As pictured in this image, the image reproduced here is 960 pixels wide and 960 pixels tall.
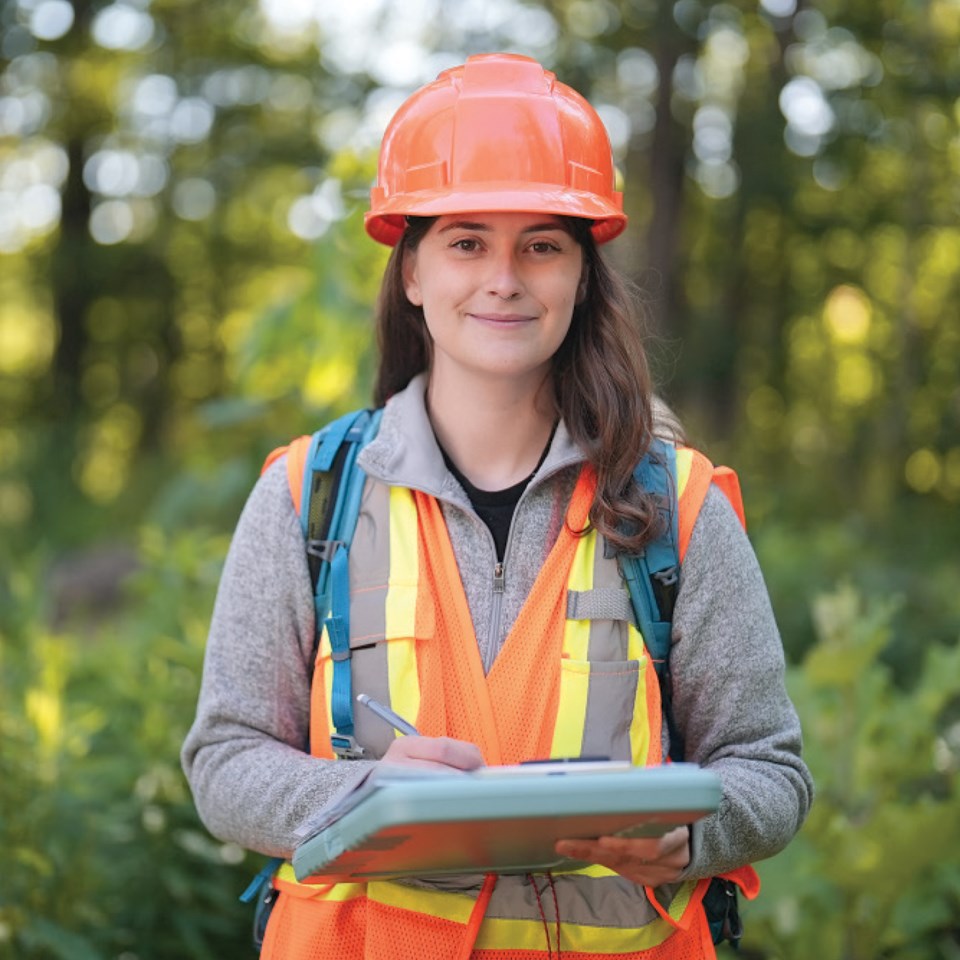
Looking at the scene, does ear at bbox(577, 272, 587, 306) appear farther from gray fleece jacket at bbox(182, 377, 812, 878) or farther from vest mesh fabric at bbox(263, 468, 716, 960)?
vest mesh fabric at bbox(263, 468, 716, 960)

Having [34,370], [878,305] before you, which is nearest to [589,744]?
[878,305]

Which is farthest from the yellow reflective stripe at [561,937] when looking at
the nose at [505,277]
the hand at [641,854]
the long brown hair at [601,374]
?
the nose at [505,277]

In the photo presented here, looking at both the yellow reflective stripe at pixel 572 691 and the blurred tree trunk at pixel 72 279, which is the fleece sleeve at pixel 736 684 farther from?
the blurred tree trunk at pixel 72 279

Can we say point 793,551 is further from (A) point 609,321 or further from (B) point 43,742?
(A) point 609,321

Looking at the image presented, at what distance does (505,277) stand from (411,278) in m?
0.37

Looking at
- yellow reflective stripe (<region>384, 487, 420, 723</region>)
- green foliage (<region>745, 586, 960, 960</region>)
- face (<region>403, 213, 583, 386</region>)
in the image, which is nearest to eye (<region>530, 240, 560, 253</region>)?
face (<region>403, 213, 583, 386</region>)

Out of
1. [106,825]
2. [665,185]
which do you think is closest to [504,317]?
[106,825]

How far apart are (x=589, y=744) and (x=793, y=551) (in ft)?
23.2

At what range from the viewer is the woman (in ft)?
7.56

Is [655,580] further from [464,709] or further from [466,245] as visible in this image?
[466,245]

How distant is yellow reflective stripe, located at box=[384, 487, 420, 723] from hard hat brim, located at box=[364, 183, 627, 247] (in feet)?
1.88

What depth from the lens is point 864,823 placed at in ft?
14.3

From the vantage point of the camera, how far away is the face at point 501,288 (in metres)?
2.40

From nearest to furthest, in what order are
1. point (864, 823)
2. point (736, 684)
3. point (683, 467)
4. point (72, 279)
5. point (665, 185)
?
point (736, 684), point (683, 467), point (864, 823), point (665, 185), point (72, 279)
